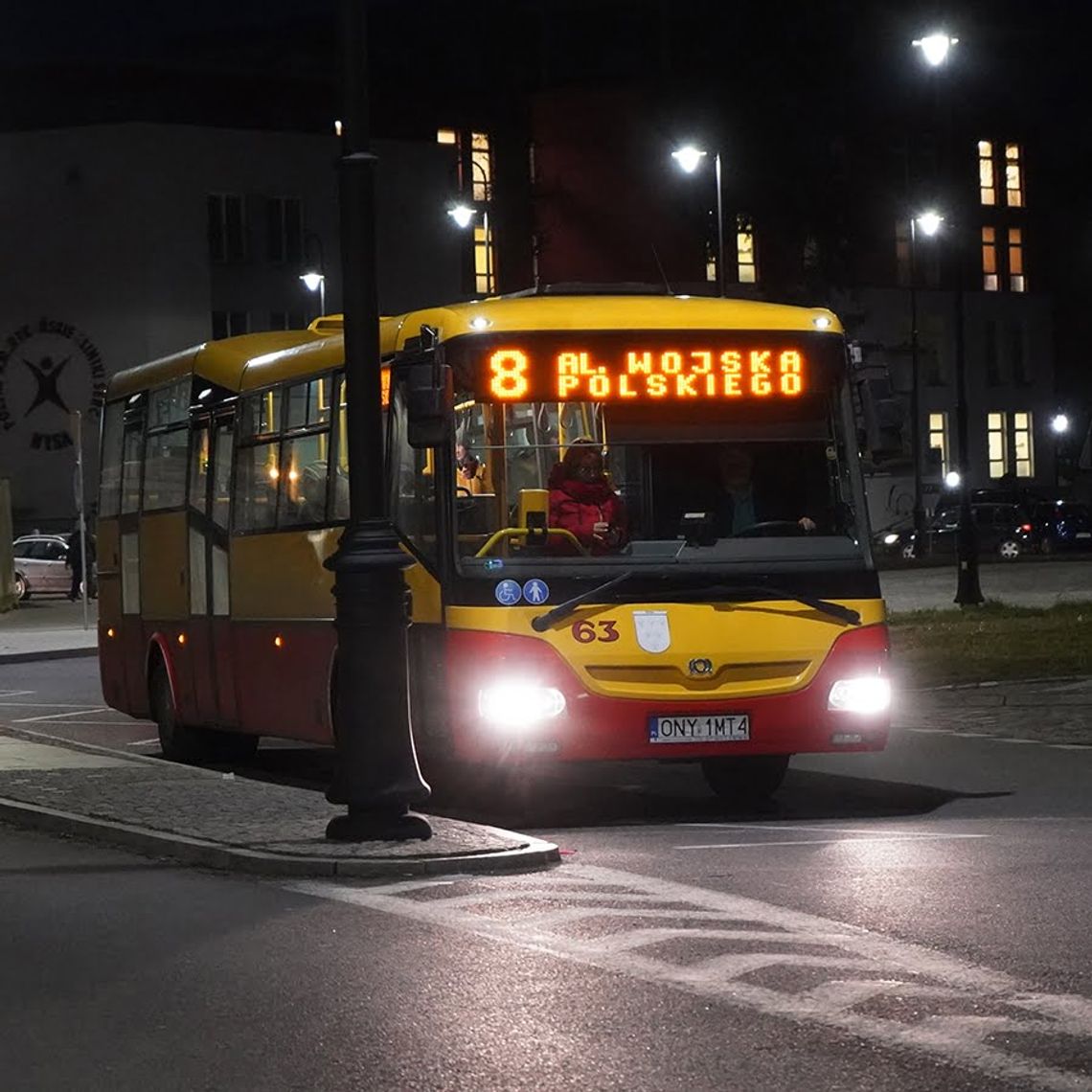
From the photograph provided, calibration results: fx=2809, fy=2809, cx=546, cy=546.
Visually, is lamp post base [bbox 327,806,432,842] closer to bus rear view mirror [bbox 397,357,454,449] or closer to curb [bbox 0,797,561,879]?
curb [bbox 0,797,561,879]

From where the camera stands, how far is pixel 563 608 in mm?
14898

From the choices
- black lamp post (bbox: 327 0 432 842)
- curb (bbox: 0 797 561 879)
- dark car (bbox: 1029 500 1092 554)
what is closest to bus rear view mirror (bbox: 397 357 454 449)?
black lamp post (bbox: 327 0 432 842)

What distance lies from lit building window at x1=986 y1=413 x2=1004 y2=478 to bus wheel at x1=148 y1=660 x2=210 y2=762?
271 feet

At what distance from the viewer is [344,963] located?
31.8 feet

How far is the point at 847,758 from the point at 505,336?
5.21 m

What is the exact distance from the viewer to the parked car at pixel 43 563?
6322cm

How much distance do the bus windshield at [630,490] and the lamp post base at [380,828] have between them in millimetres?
2208

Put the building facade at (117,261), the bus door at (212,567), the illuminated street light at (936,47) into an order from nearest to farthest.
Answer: the bus door at (212,567)
the illuminated street light at (936,47)
the building facade at (117,261)

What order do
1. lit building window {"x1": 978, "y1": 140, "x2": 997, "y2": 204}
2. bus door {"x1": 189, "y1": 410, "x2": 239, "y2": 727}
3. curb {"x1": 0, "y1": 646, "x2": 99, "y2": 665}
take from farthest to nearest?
lit building window {"x1": 978, "y1": 140, "x2": 997, "y2": 204}, curb {"x1": 0, "y1": 646, "x2": 99, "y2": 665}, bus door {"x1": 189, "y1": 410, "x2": 239, "y2": 727}

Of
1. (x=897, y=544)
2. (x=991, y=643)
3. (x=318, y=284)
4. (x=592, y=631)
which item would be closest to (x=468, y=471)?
Result: (x=592, y=631)

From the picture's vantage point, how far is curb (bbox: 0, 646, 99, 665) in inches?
1454

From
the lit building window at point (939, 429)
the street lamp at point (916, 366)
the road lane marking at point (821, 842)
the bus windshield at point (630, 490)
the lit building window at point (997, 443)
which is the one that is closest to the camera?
the road lane marking at point (821, 842)

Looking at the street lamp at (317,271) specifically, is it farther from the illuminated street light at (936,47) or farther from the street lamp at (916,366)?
the illuminated street light at (936,47)

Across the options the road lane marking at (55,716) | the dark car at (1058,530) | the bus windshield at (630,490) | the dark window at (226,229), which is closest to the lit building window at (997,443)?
the dark car at (1058,530)
